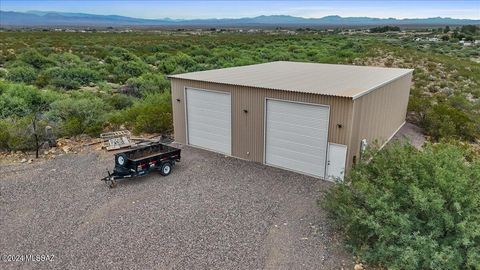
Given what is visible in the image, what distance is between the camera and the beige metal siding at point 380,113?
10820 mm

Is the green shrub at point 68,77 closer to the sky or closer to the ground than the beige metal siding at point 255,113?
closer to the ground

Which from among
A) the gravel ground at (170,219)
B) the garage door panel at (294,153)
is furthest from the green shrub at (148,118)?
the garage door panel at (294,153)

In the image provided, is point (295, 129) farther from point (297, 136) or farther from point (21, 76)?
point (21, 76)

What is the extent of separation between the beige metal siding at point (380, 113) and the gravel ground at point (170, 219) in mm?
2102

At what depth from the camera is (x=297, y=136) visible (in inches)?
453

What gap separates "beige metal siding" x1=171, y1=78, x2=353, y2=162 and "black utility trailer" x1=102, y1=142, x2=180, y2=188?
2355mm

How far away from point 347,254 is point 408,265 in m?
1.37

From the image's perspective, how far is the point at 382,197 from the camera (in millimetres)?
6996

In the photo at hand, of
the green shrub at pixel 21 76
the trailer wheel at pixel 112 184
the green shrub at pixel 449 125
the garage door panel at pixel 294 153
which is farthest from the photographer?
the green shrub at pixel 21 76

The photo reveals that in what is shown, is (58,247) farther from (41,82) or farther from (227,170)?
(41,82)

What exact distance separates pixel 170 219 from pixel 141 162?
2.67 meters

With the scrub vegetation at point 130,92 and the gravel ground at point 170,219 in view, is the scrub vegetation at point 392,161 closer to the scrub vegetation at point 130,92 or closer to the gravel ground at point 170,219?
the scrub vegetation at point 130,92

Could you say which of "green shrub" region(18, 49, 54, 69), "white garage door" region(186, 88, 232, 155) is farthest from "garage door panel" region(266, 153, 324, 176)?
"green shrub" region(18, 49, 54, 69)

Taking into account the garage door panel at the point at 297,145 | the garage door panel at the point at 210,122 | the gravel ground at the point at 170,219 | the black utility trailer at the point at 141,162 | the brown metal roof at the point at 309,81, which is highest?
the brown metal roof at the point at 309,81
